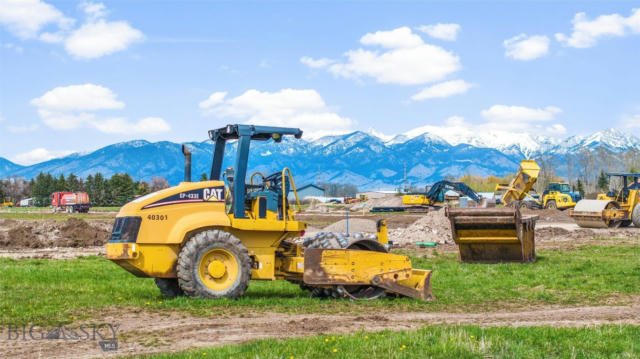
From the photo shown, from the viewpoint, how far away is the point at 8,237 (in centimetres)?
3055

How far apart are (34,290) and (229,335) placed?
6064 millimetres

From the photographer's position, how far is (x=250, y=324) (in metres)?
9.88

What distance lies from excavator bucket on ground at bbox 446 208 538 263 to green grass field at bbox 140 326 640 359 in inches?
364

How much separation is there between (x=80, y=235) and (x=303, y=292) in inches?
836

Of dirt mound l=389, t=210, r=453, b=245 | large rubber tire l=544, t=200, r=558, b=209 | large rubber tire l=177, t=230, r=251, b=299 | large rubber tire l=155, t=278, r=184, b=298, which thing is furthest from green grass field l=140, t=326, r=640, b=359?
large rubber tire l=544, t=200, r=558, b=209

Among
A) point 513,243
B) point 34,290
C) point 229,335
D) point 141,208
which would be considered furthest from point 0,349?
point 513,243

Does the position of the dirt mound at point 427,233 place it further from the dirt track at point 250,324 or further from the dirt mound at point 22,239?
the dirt track at point 250,324

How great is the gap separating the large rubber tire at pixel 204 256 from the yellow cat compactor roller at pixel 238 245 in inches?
0.7

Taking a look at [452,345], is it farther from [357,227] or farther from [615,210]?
[615,210]

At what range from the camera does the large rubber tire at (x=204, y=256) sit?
11.5 meters

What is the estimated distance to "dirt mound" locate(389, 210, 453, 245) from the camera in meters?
30.3

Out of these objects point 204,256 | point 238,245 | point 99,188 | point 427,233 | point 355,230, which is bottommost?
point 427,233

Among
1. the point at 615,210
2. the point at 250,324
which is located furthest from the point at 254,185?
the point at 615,210

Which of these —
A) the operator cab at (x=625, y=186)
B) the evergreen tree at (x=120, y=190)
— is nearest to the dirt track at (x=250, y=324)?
the operator cab at (x=625, y=186)
